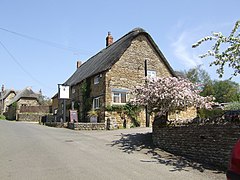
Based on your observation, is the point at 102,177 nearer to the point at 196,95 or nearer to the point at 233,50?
the point at 233,50

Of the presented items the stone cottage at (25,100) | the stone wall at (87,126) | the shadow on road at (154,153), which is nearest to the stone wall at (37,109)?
the stone cottage at (25,100)

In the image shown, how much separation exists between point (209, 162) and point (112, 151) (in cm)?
409

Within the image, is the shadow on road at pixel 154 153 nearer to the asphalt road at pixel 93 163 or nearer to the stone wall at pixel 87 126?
the asphalt road at pixel 93 163

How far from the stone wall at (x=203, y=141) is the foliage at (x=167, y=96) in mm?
1285

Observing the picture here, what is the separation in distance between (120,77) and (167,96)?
12468 millimetres

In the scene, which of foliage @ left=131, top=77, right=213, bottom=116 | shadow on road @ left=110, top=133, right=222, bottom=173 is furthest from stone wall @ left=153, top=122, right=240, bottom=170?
foliage @ left=131, top=77, right=213, bottom=116

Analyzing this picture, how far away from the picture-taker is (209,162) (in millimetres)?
9758

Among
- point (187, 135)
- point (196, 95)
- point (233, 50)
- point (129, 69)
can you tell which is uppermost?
point (129, 69)

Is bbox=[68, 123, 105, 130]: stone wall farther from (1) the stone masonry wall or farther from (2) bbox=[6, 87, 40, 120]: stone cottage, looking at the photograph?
(2) bbox=[6, 87, 40, 120]: stone cottage

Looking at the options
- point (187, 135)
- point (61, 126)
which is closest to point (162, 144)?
point (187, 135)

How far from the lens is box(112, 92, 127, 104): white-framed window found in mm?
24500

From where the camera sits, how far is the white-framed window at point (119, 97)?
2450 centimetres

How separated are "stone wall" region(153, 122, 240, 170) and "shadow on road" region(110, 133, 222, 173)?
0.41m

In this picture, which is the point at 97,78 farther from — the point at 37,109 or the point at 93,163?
the point at 37,109
